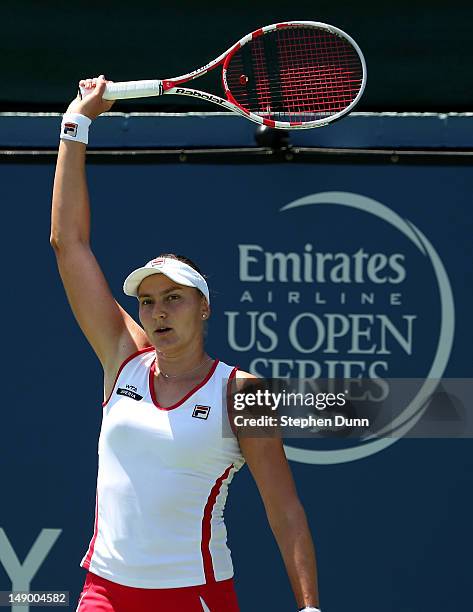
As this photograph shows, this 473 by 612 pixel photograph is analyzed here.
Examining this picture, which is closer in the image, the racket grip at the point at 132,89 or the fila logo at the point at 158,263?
the fila logo at the point at 158,263

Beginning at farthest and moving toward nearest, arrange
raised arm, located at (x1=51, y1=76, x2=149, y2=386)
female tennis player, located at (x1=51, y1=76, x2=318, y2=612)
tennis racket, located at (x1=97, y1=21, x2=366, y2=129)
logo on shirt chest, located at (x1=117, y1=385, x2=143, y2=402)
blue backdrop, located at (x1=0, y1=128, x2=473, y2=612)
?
blue backdrop, located at (x1=0, y1=128, x2=473, y2=612), tennis racket, located at (x1=97, y1=21, x2=366, y2=129), raised arm, located at (x1=51, y1=76, x2=149, y2=386), logo on shirt chest, located at (x1=117, y1=385, x2=143, y2=402), female tennis player, located at (x1=51, y1=76, x2=318, y2=612)

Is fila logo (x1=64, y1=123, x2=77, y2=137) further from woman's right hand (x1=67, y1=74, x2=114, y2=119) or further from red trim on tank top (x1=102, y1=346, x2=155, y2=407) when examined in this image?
red trim on tank top (x1=102, y1=346, x2=155, y2=407)

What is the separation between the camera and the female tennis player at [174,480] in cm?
266

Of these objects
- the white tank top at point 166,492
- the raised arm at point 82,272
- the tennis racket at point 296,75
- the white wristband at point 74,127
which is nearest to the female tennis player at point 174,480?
the white tank top at point 166,492

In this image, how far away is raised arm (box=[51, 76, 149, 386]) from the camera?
294 centimetres

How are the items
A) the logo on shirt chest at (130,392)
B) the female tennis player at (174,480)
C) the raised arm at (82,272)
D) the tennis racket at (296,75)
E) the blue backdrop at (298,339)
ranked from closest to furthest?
the female tennis player at (174,480) → the logo on shirt chest at (130,392) → the raised arm at (82,272) → the tennis racket at (296,75) → the blue backdrop at (298,339)

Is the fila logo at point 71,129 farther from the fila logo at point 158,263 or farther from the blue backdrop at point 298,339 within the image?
the blue backdrop at point 298,339

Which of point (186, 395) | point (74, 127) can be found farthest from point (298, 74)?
point (186, 395)

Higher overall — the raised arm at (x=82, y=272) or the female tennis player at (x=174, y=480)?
the raised arm at (x=82, y=272)

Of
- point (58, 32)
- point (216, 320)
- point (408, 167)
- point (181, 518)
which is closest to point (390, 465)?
point (216, 320)

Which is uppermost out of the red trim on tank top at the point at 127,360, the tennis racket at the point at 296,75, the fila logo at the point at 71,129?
the tennis racket at the point at 296,75

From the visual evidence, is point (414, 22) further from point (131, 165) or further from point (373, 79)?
point (131, 165)

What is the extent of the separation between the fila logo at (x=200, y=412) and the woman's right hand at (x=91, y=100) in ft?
2.82

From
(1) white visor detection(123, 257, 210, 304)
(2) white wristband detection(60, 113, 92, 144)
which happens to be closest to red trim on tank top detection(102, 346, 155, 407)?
(1) white visor detection(123, 257, 210, 304)
